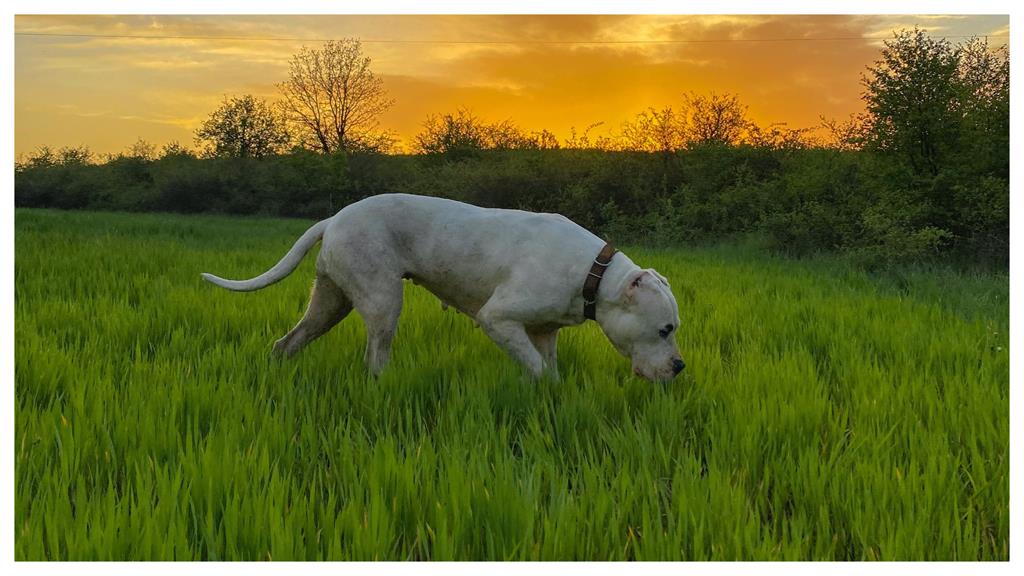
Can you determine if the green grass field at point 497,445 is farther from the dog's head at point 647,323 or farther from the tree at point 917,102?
Result: the tree at point 917,102

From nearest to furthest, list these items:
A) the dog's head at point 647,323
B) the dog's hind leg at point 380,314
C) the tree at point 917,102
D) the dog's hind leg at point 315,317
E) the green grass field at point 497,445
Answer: the green grass field at point 497,445 → the dog's head at point 647,323 → the dog's hind leg at point 380,314 → the dog's hind leg at point 315,317 → the tree at point 917,102

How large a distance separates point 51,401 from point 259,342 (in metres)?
1.63

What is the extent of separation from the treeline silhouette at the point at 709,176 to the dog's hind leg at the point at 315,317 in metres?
9.06

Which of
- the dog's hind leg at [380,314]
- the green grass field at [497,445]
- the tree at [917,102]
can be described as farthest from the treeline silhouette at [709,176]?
the dog's hind leg at [380,314]

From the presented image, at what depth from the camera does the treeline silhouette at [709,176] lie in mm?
10039

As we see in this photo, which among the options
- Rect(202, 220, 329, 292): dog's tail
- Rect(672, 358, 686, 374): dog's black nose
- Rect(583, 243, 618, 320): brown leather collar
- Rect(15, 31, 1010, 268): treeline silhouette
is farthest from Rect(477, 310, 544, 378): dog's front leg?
→ Rect(15, 31, 1010, 268): treeline silhouette

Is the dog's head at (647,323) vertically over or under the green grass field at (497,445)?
over

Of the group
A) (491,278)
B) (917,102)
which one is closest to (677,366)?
(491,278)

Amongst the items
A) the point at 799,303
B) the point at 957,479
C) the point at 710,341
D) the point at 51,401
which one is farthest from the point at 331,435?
the point at 799,303

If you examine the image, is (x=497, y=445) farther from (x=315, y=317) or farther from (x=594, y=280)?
(x=315, y=317)

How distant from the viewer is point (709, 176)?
1630 centimetres

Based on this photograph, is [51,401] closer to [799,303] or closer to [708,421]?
[708,421]

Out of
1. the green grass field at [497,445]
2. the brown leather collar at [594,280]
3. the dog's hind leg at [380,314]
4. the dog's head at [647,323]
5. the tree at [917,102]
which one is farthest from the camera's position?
the tree at [917,102]

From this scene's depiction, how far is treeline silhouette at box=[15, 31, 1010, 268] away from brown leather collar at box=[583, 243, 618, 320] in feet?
26.4
